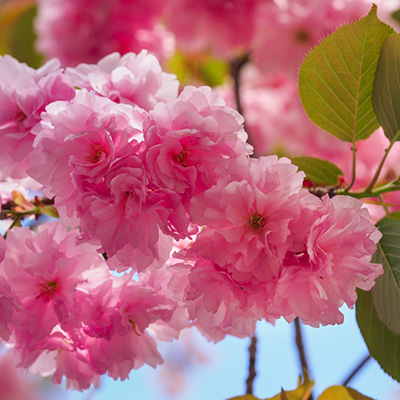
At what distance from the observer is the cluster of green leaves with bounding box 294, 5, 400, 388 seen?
29.1 inches

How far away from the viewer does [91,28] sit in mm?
1718

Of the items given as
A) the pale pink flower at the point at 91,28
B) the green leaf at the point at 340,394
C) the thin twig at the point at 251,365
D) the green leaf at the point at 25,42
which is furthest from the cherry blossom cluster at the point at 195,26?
the green leaf at the point at 340,394

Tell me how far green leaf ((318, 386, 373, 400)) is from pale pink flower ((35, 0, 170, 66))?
4.05ft

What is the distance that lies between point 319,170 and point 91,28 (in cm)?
109

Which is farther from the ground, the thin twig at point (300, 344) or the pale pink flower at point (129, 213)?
the thin twig at point (300, 344)

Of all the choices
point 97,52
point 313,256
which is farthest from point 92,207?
point 97,52

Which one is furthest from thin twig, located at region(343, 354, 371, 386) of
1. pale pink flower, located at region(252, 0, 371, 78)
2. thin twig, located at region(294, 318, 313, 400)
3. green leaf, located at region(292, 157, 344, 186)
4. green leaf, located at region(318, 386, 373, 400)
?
pale pink flower, located at region(252, 0, 371, 78)

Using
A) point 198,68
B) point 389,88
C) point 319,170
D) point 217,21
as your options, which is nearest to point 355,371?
point 319,170

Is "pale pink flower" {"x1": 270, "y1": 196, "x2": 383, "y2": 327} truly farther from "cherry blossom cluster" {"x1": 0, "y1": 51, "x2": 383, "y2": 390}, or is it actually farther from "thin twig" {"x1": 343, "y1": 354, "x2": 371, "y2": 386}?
"thin twig" {"x1": 343, "y1": 354, "x2": 371, "y2": 386}

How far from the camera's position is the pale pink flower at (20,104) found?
0.73 m

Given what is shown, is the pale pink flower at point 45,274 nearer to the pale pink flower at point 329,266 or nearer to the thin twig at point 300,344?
the pale pink flower at point 329,266

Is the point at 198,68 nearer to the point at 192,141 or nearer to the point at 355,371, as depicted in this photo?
the point at 355,371

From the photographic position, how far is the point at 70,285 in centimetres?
71

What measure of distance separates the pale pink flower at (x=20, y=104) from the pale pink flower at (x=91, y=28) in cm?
99
